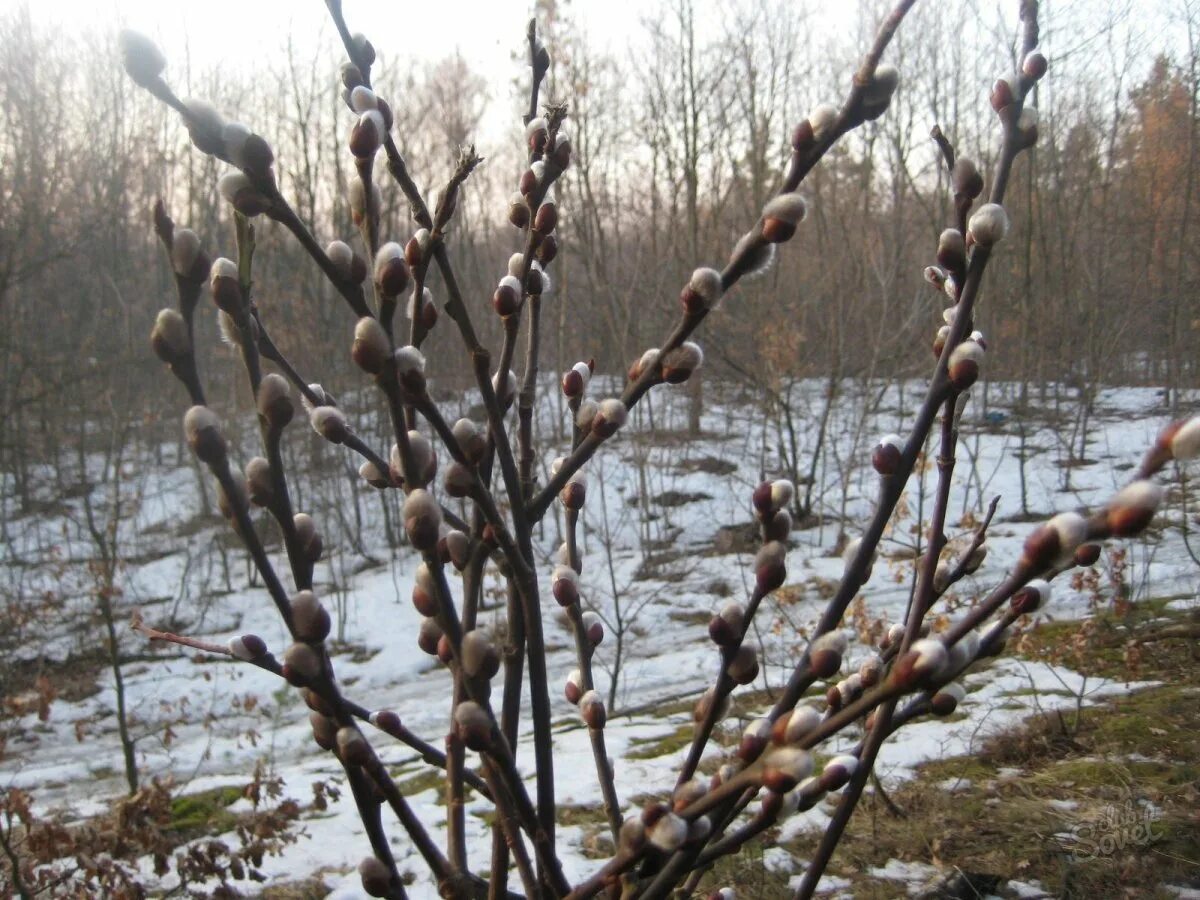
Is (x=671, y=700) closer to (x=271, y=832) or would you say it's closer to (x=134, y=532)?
(x=271, y=832)

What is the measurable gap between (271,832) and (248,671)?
626 centimetres

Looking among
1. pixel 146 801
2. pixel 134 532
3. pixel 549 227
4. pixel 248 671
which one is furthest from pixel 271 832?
pixel 134 532

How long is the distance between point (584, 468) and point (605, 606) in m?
5.28

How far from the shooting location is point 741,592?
9625mm

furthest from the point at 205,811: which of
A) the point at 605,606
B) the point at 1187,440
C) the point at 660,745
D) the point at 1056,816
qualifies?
the point at 605,606

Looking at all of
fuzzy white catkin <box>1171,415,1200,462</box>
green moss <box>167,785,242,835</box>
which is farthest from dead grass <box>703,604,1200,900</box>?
green moss <box>167,785,242,835</box>

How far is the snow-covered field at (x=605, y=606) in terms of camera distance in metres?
3.99

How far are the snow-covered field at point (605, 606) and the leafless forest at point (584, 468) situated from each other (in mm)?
80

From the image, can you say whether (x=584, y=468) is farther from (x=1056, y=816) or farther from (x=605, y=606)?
(x=605, y=606)

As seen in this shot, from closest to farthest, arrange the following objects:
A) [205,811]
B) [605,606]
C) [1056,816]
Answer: [1056,816] < [205,811] < [605,606]

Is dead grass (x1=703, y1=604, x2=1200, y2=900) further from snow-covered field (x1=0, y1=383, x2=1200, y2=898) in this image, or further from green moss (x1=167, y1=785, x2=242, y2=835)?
green moss (x1=167, y1=785, x2=242, y2=835)

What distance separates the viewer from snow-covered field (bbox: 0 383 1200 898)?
13.1ft

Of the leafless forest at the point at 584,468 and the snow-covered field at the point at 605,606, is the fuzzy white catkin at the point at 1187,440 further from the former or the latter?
the snow-covered field at the point at 605,606

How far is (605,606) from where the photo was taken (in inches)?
357
